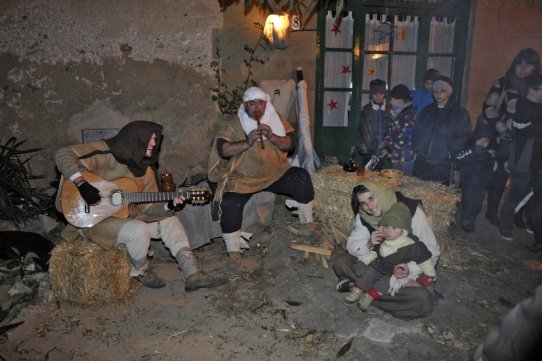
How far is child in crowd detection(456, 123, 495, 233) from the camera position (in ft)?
20.2

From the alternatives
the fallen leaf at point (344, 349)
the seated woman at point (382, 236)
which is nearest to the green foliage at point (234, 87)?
the seated woman at point (382, 236)

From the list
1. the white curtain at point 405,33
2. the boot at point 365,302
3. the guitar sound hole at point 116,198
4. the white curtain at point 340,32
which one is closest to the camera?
the boot at point 365,302

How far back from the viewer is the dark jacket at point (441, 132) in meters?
6.10

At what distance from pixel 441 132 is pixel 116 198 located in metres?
4.54

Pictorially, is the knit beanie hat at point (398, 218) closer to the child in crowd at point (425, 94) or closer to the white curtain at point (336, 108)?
the child in crowd at point (425, 94)

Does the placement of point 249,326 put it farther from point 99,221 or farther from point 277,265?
point 99,221

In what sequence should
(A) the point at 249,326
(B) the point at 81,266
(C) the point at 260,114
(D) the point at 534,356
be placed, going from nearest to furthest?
(D) the point at 534,356 < (A) the point at 249,326 < (B) the point at 81,266 < (C) the point at 260,114

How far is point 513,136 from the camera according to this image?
6.04 m

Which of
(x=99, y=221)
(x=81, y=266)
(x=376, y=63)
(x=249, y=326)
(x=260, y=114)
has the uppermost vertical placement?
(x=376, y=63)

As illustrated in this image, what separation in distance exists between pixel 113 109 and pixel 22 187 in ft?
5.69

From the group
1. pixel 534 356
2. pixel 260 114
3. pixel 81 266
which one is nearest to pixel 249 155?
pixel 260 114

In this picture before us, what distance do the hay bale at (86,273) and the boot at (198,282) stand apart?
2.25ft

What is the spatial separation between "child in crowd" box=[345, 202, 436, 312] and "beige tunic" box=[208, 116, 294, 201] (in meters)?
2.02

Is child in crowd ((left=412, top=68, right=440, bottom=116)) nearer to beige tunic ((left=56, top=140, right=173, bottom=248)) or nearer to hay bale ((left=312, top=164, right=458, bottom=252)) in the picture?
hay bale ((left=312, top=164, right=458, bottom=252))
